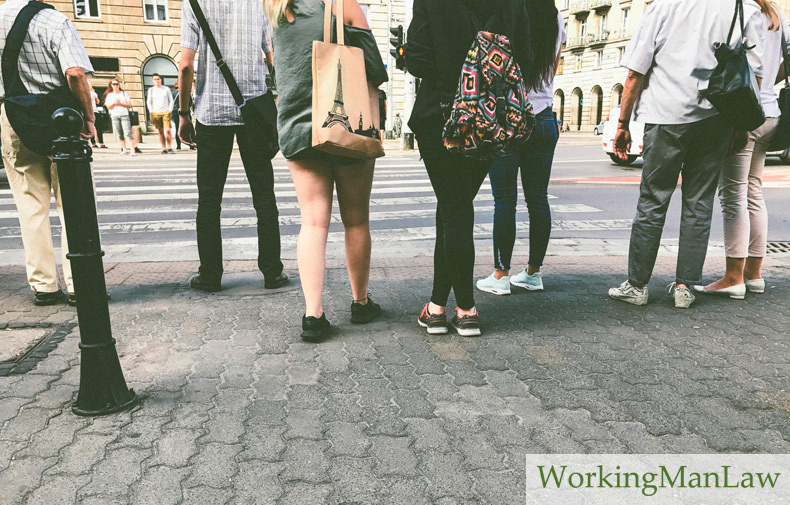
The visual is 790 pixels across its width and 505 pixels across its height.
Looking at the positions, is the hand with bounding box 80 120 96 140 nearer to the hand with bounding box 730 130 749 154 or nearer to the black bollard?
the black bollard

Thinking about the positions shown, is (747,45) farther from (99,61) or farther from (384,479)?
(99,61)

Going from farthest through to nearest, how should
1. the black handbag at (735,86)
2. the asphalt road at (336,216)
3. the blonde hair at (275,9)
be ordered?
the asphalt road at (336,216), the black handbag at (735,86), the blonde hair at (275,9)

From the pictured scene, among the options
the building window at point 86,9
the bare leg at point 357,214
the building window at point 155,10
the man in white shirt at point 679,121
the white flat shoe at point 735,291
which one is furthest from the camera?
the building window at point 155,10

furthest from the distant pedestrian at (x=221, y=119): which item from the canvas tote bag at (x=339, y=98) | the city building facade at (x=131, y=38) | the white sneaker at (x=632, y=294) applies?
the city building facade at (x=131, y=38)

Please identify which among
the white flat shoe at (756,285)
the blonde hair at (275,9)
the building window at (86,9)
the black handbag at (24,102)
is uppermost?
the building window at (86,9)

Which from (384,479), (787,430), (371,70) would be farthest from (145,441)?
(787,430)

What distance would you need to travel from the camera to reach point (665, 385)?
2.88 meters

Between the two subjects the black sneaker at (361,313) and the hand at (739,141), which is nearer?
the black sneaker at (361,313)

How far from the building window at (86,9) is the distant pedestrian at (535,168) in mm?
29752

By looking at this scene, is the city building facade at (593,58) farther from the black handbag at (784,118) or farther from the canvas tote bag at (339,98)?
the canvas tote bag at (339,98)

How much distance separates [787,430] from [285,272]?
3470mm

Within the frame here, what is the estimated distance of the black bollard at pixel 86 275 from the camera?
254 centimetres

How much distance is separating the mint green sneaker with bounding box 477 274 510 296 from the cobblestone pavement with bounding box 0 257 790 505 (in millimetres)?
183

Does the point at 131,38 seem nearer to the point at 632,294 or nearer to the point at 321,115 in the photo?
the point at 321,115
